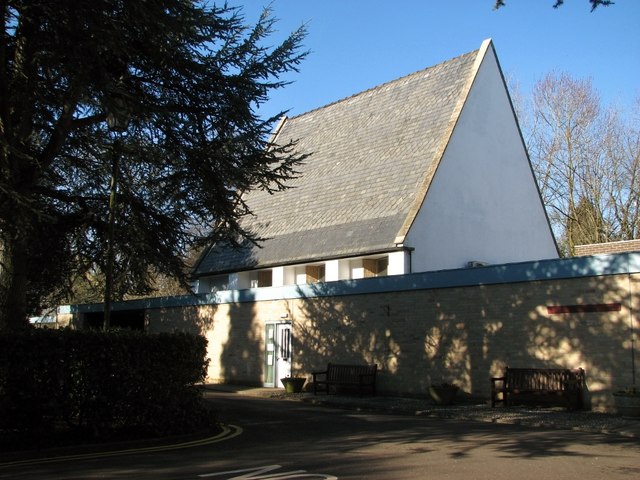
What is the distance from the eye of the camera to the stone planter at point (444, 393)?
1798 centimetres

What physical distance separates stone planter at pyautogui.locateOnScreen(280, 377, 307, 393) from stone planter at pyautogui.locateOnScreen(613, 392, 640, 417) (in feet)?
34.8

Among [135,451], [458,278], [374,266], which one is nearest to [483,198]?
[374,266]

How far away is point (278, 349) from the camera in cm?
2448

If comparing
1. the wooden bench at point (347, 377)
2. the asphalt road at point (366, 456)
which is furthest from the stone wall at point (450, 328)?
the asphalt road at point (366, 456)

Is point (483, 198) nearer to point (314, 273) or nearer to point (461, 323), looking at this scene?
point (314, 273)

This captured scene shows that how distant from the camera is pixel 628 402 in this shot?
14.4 metres

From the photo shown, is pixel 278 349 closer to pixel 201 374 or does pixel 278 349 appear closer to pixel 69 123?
pixel 201 374

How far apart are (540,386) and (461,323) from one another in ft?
9.76

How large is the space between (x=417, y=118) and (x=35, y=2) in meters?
18.7

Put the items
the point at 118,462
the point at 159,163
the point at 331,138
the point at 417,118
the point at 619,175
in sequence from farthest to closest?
the point at 619,175 < the point at 331,138 < the point at 417,118 < the point at 159,163 < the point at 118,462

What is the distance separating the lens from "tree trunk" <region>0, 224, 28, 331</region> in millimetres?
13289

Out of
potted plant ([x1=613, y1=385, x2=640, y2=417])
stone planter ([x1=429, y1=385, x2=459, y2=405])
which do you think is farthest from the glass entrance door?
potted plant ([x1=613, y1=385, x2=640, y2=417])

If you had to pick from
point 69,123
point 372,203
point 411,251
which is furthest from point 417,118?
point 69,123

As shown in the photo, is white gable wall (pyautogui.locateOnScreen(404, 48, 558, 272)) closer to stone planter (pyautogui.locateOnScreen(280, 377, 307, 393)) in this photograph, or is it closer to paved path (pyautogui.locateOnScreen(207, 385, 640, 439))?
stone planter (pyautogui.locateOnScreen(280, 377, 307, 393))
